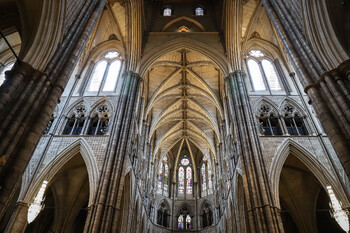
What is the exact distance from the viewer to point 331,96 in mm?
6047

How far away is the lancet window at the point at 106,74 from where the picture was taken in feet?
53.9

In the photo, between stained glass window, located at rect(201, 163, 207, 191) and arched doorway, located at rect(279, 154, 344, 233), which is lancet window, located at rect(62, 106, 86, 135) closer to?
arched doorway, located at rect(279, 154, 344, 233)

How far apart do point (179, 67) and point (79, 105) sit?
30.8 ft

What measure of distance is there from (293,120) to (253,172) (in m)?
5.08

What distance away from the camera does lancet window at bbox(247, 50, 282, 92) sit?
16.2 metres

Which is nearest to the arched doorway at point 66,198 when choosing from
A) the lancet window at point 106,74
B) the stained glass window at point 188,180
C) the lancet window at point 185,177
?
the lancet window at point 106,74

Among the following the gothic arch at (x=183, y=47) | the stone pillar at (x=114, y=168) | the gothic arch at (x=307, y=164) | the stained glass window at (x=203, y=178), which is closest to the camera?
the stone pillar at (x=114, y=168)

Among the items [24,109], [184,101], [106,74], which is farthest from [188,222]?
[24,109]

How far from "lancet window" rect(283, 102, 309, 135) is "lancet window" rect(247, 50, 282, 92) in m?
1.72

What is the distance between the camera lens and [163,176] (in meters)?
28.2

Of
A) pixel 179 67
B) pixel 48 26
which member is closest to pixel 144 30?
pixel 179 67

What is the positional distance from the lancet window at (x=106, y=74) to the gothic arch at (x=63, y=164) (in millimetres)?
4345

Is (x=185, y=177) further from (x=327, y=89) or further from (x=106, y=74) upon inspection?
(x=327, y=89)

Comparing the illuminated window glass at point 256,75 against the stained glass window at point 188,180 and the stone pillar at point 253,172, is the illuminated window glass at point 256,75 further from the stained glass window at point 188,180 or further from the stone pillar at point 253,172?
the stained glass window at point 188,180
